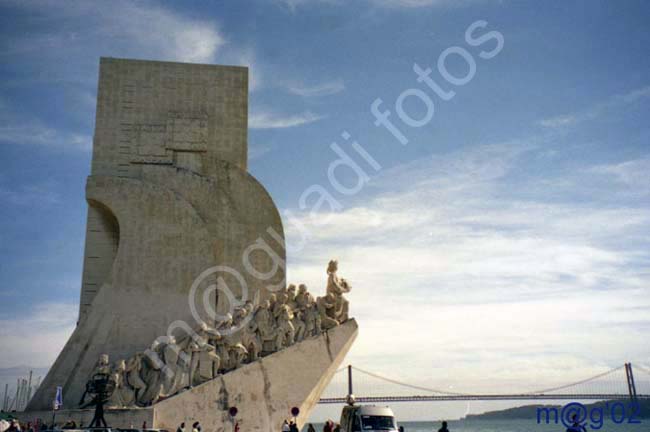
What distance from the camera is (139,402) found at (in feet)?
39.0

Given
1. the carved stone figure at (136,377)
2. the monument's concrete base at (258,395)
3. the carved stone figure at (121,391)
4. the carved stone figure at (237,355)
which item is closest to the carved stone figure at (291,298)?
the monument's concrete base at (258,395)

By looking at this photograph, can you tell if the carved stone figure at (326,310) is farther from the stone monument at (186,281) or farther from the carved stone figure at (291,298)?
the carved stone figure at (291,298)

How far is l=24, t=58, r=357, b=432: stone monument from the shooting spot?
12203 mm

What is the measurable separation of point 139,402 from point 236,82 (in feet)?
27.4

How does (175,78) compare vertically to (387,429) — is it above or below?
above

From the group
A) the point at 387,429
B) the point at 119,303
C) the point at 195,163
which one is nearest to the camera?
the point at 387,429

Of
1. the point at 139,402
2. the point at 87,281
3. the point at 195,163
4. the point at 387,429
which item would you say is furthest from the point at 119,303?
the point at 387,429

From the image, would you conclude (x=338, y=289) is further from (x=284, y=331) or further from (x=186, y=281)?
(x=186, y=281)

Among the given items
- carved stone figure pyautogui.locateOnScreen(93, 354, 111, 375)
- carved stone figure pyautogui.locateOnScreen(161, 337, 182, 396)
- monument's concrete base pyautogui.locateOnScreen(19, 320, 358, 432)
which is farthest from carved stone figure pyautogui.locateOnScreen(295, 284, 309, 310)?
carved stone figure pyautogui.locateOnScreen(93, 354, 111, 375)

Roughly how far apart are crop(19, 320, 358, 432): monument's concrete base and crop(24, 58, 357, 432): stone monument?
2cm

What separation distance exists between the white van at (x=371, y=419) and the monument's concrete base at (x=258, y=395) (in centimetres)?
286

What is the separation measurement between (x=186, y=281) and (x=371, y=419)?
6292 mm

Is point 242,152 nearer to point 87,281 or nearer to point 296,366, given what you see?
point 87,281

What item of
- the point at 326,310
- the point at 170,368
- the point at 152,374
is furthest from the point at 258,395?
the point at 326,310
